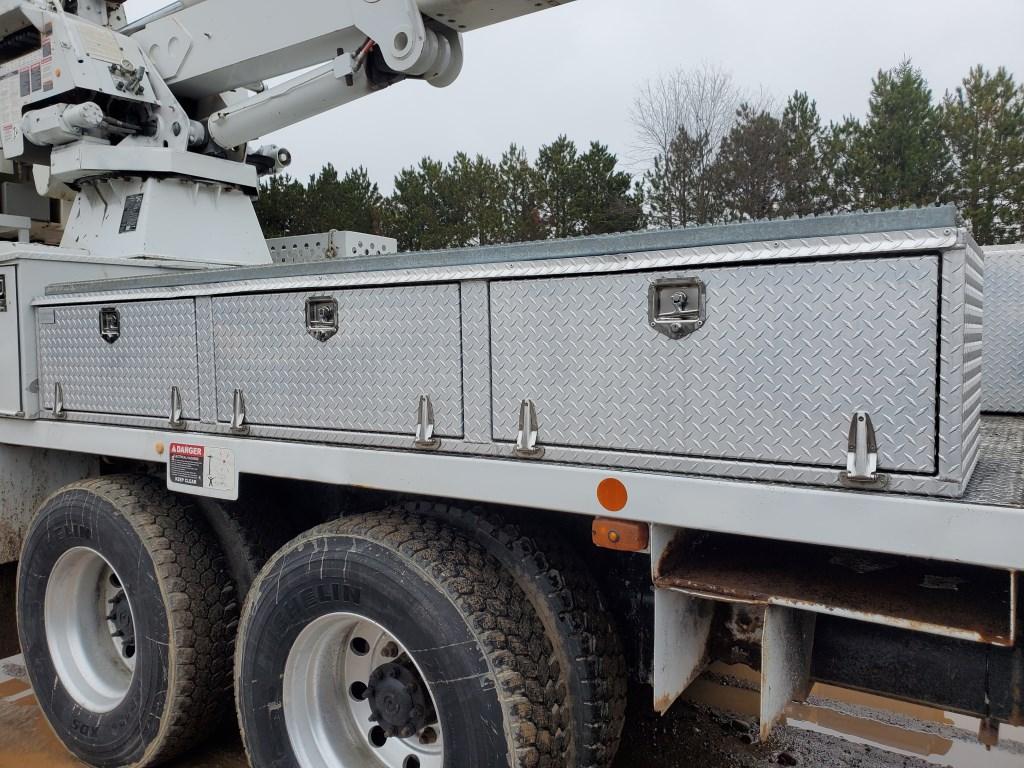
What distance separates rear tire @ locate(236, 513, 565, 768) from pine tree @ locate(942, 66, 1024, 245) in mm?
23813

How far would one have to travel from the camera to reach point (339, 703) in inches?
107

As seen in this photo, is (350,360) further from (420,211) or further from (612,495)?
(420,211)

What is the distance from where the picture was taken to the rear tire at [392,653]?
223cm

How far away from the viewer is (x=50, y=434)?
11.1 feet

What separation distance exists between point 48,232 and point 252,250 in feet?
6.39

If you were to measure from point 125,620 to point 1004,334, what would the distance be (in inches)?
143

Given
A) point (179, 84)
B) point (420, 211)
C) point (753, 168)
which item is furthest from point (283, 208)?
point (179, 84)

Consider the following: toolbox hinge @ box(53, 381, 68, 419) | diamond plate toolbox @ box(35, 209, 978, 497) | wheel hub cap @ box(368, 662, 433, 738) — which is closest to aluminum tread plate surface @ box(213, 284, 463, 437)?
diamond plate toolbox @ box(35, 209, 978, 497)

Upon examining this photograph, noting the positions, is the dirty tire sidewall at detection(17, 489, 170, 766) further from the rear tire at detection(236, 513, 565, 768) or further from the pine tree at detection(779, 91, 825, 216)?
the pine tree at detection(779, 91, 825, 216)

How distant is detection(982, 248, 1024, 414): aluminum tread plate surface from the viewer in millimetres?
3246

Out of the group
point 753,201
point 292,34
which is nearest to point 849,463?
point 292,34

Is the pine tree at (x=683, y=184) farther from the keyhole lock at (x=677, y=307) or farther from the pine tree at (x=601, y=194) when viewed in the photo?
the keyhole lock at (x=677, y=307)

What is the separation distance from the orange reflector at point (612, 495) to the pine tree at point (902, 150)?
80.6 feet

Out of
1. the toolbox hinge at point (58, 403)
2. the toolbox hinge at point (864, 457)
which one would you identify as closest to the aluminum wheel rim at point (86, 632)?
the toolbox hinge at point (58, 403)
